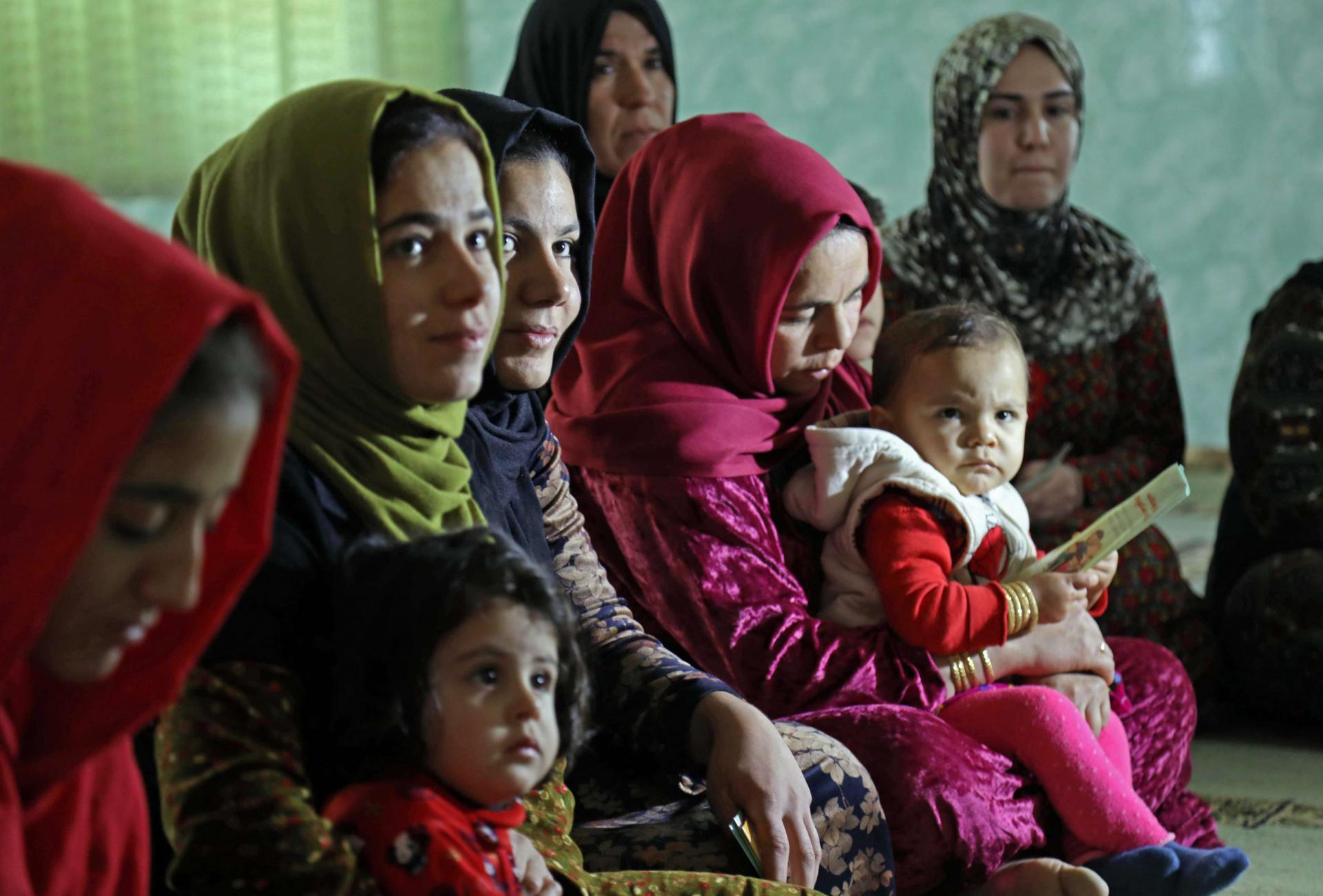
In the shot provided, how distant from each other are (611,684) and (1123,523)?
29.9 inches

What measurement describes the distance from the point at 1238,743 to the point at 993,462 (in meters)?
1.45

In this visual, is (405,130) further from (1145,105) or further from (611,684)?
(1145,105)

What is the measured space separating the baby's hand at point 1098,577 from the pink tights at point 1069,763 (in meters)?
0.16

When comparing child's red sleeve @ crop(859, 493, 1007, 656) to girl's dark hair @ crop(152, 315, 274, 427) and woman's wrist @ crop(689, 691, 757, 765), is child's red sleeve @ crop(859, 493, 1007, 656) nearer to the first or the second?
woman's wrist @ crop(689, 691, 757, 765)

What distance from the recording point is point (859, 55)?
21.8ft

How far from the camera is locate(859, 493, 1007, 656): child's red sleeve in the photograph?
201 cm

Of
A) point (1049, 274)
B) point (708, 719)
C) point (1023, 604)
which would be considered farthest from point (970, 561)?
point (1049, 274)

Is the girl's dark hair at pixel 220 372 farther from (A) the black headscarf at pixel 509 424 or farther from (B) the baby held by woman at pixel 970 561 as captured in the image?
(B) the baby held by woman at pixel 970 561

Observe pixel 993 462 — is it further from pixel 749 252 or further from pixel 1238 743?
pixel 1238 743

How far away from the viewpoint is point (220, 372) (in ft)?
3.18

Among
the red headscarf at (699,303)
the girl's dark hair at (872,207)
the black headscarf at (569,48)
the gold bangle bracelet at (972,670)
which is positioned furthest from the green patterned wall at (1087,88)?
the gold bangle bracelet at (972,670)

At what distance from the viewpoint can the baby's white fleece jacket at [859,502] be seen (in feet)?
6.89

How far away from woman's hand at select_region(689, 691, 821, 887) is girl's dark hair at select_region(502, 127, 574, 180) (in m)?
0.68

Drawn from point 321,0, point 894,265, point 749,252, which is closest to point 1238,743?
point 894,265
